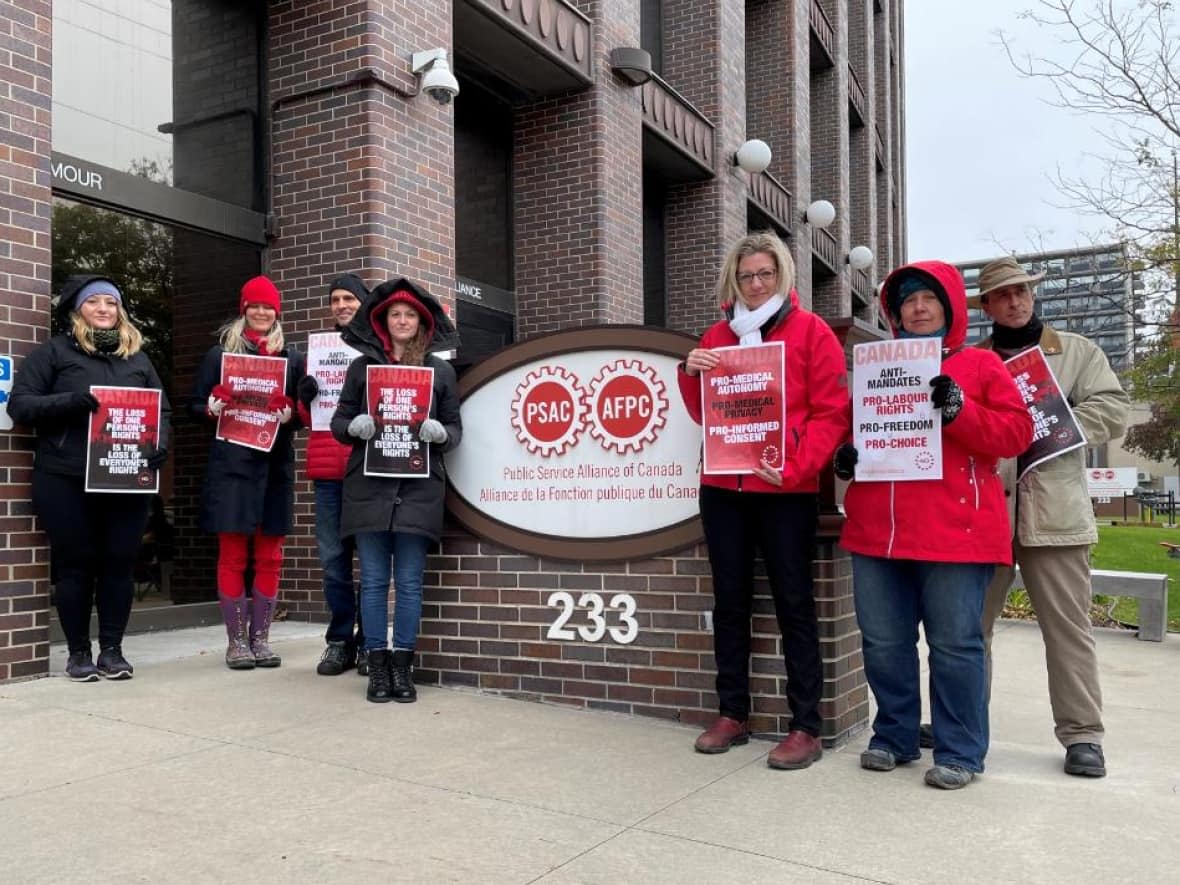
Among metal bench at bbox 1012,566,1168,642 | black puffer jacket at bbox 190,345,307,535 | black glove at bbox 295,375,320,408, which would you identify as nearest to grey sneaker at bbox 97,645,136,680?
black puffer jacket at bbox 190,345,307,535

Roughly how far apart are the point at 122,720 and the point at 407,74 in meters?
5.17

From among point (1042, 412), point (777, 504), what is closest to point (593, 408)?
point (777, 504)

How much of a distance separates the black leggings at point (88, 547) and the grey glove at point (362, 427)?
1405 mm

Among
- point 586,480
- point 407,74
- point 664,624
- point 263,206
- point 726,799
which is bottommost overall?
point 726,799

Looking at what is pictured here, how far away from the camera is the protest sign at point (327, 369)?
5.37 m

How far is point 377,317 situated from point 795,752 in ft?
9.08

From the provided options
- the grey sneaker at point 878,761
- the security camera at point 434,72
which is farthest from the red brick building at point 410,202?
the grey sneaker at point 878,761

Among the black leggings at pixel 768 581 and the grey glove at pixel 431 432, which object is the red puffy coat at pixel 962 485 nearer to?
the black leggings at pixel 768 581

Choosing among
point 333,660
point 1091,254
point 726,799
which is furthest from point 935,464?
point 1091,254

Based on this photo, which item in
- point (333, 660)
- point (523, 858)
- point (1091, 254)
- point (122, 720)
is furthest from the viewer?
point (1091, 254)

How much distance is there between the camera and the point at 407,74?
761 centimetres

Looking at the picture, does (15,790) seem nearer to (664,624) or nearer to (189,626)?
(664,624)

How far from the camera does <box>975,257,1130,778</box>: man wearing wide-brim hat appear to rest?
3879mm

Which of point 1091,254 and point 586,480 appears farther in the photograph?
point 1091,254
